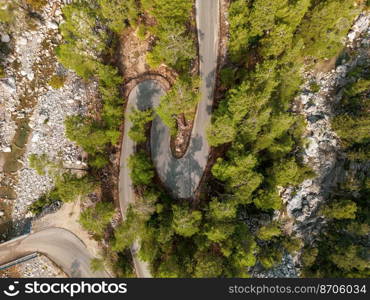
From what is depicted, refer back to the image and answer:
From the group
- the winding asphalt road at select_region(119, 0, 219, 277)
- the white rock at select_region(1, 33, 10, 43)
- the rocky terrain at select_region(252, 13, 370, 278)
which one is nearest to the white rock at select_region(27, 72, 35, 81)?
the white rock at select_region(1, 33, 10, 43)

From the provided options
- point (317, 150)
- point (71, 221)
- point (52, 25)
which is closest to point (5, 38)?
point (52, 25)

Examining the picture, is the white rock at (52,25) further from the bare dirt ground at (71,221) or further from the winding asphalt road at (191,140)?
the bare dirt ground at (71,221)

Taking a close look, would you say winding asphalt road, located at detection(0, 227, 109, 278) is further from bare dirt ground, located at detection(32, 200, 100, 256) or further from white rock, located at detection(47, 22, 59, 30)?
white rock, located at detection(47, 22, 59, 30)

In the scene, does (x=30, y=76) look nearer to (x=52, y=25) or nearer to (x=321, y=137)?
(x=52, y=25)

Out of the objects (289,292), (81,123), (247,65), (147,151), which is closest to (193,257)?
(289,292)

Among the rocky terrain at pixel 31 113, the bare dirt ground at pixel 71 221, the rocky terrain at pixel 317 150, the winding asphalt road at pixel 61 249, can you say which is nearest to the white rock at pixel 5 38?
the rocky terrain at pixel 31 113
